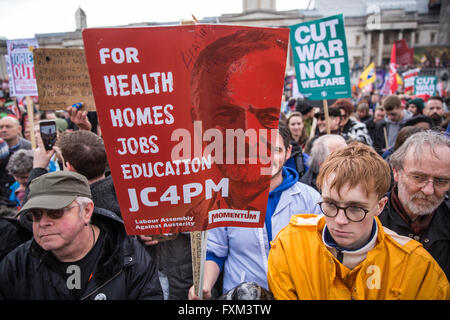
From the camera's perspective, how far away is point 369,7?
167ft

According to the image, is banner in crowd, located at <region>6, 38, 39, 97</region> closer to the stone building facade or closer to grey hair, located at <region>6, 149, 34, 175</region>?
grey hair, located at <region>6, 149, 34, 175</region>

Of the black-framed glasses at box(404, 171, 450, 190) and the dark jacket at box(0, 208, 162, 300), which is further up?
the black-framed glasses at box(404, 171, 450, 190)

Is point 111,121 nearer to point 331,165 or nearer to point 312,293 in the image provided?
point 331,165

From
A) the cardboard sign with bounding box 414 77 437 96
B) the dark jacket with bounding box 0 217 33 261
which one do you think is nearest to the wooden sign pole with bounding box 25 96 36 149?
the dark jacket with bounding box 0 217 33 261

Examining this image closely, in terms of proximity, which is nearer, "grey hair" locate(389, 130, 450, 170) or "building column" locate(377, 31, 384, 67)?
"grey hair" locate(389, 130, 450, 170)

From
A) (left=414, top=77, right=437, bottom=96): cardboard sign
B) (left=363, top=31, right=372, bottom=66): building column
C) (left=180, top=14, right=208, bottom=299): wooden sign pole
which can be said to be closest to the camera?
(left=180, top=14, right=208, bottom=299): wooden sign pole

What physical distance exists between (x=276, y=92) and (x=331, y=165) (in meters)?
0.43

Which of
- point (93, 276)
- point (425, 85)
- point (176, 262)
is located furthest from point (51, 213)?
point (425, 85)

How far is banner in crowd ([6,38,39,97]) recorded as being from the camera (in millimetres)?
4598

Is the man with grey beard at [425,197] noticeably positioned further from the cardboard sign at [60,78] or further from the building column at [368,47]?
the building column at [368,47]

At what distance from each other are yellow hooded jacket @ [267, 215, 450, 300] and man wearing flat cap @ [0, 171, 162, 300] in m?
0.75

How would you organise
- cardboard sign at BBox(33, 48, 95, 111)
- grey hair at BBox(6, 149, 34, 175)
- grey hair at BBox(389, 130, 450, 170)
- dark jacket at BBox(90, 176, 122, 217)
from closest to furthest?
1. grey hair at BBox(389, 130, 450, 170)
2. dark jacket at BBox(90, 176, 122, 217)
3. grey hair at BBox(6, 149, 34, 175)
4. cardboard sign at BBox(33, 48, 95, 111)

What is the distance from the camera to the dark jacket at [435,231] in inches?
70.6

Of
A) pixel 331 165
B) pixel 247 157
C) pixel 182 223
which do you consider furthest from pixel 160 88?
pixel 331 165
